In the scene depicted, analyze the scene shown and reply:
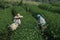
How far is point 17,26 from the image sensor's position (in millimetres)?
16406

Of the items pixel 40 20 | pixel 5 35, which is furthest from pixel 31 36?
pixel 40 20

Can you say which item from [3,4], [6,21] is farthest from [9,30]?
[3,4]

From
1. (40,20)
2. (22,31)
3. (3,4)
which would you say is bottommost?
(3,4)

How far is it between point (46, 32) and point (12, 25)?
2.10 metres

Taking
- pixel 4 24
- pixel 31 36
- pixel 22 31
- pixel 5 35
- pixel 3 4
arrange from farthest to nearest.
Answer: pixel 3 4 < pixel 4 24 < pixel 5 35 < pixel 22 31 < pixel 31 36

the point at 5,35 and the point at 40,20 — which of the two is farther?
the point at 40,20

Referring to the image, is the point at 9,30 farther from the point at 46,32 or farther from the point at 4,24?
the point at 46,32

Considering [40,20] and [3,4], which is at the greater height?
[40,20]

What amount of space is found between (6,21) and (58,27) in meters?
3.52

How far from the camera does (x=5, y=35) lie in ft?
49.8

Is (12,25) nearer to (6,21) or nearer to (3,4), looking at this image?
(6,21)

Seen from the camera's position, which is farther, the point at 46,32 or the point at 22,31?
the point at 46,32

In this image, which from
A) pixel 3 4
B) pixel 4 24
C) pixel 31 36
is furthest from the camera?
pixel 3 4

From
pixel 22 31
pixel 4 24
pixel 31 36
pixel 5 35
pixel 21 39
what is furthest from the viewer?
pixel 4 24
